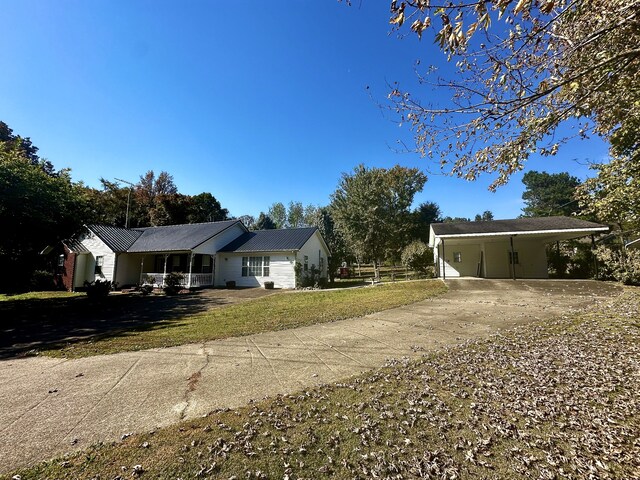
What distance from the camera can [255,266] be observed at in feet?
75.0

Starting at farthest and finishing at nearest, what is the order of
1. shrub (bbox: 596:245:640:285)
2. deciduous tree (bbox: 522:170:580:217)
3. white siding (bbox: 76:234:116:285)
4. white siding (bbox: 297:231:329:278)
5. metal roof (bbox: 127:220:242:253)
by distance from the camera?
deciduous tree (bbox: 522:170:580:217) < white siding (bbox: 76:234:116:285) < white siding (bbox: 297:231:329:278) < metal roof (bbox: 127:220:242:253) < shrub (bbox: 596:245:640:285)

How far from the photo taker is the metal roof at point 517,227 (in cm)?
1714

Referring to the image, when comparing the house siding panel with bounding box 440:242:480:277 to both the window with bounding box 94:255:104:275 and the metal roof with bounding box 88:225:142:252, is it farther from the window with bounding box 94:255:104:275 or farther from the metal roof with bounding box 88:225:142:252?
the window with bounding box 94:255:104:275

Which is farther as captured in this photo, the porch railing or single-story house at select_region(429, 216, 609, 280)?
the porch railing

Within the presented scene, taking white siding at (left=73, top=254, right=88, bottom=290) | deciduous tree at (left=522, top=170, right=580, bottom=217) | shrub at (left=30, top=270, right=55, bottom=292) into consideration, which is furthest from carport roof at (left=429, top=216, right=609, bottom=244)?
deciduous tree at (left=522, top=170, right=580, bottom=217)

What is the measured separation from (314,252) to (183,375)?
2063 cm

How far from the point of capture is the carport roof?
1669cm

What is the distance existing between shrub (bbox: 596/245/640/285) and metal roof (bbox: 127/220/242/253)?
25045 millimetres

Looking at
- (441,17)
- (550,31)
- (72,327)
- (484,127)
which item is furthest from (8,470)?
(72,327)

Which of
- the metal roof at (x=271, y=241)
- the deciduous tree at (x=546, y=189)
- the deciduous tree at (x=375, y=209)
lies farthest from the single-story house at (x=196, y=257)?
the deciduous tree at (x=546, y=189)

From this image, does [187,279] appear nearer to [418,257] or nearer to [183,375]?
[183,375]

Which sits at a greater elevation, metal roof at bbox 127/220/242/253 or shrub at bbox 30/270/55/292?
metal roof at bbox 127/220/242/253

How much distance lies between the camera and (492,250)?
854 inches

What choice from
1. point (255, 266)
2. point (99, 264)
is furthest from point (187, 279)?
point (99, 264)
